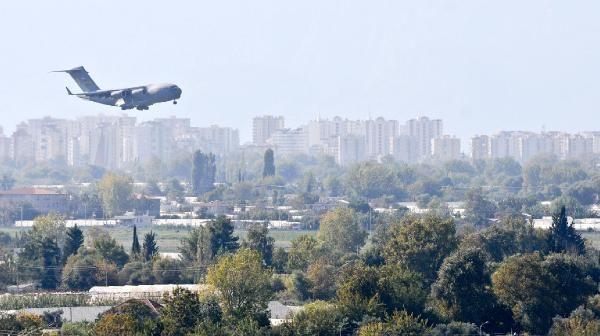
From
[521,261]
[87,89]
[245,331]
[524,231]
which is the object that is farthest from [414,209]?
[245,331]

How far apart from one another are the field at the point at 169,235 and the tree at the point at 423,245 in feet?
115

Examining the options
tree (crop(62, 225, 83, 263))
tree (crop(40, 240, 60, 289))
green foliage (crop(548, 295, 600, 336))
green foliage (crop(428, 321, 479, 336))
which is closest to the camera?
green foliage (crop(548, 295, 600, 336))

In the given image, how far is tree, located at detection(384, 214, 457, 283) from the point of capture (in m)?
77.2

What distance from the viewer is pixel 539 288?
65375 millimetres

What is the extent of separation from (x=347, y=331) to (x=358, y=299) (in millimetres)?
2679

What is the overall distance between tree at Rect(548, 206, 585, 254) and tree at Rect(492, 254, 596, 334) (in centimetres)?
1937

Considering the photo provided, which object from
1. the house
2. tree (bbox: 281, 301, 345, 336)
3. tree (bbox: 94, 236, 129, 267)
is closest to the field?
the house

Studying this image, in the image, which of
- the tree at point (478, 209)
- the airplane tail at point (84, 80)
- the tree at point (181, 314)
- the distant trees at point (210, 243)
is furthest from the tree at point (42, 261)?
the tree at point (478, 209)

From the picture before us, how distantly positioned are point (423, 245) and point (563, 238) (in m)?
13.3

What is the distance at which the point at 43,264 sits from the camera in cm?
8700

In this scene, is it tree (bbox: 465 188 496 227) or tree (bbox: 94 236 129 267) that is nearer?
tree (bbox: 94 236 129 267)

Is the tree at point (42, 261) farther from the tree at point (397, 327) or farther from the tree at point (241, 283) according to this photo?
the tree at point (397, 327)

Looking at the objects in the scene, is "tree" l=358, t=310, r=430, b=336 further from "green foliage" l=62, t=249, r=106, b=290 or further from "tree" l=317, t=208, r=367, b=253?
"tree" l=317, t=208, r=367, b=253

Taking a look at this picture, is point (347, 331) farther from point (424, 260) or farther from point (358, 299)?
point (424, 260)
